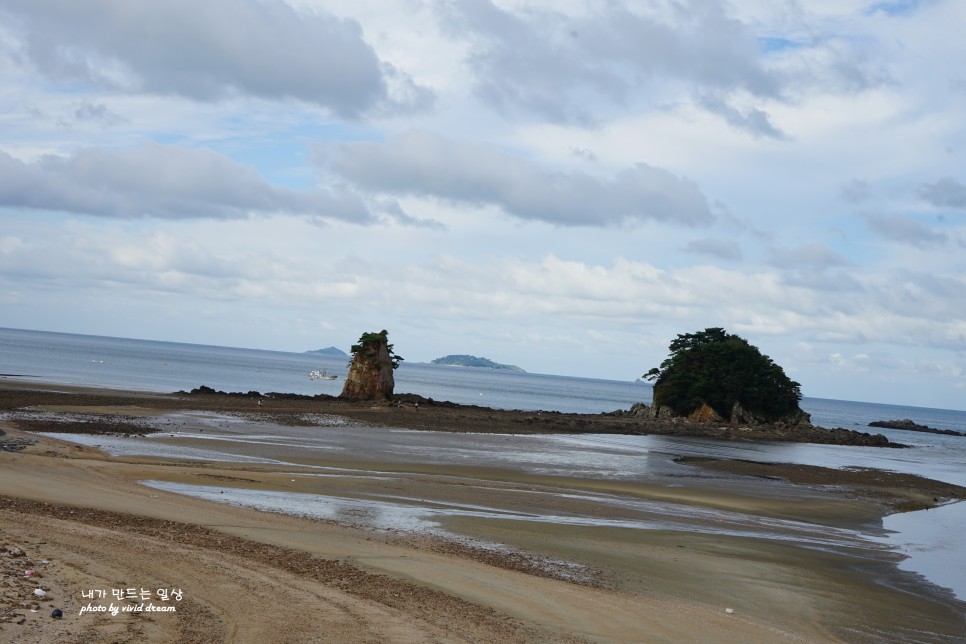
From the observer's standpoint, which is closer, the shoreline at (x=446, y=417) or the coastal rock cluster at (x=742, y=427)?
the shoreline at (x=446, y=417)

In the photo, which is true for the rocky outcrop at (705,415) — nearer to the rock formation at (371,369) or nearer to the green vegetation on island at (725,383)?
the green vegetation on island at (725,383)

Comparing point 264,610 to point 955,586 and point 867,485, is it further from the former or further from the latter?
point 867,485

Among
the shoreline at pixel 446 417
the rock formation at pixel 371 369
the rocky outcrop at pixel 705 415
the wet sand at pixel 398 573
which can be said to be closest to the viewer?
the wet sand at pixel 398 573

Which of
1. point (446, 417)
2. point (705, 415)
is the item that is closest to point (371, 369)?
point (446, 417)

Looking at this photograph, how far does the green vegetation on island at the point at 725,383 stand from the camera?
86.5 metres

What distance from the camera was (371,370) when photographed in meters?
73.2

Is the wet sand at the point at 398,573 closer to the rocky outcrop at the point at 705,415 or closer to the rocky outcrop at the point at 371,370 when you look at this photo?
the rocky outcrop at the point at 371,370

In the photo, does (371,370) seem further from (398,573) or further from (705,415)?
(398,573)

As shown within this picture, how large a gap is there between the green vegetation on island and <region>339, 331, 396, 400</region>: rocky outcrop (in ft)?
103

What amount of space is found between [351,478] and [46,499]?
1026cm

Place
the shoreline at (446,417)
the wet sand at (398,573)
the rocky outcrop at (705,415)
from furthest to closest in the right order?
the rocky outcrop at (705,415), the shoreline at (446,417), the wet sand at (398,573)

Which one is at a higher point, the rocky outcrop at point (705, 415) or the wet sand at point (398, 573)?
the rocky outcrop at point (705, 415)

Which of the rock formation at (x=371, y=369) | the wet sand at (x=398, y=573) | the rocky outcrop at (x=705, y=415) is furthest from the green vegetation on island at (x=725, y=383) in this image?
the wet sand at (x=398, y=573)

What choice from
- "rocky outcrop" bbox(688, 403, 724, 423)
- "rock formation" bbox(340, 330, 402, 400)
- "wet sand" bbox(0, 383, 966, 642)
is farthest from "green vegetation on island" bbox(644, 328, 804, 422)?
"wet sand" bbox(0, 383, 966, 642)
